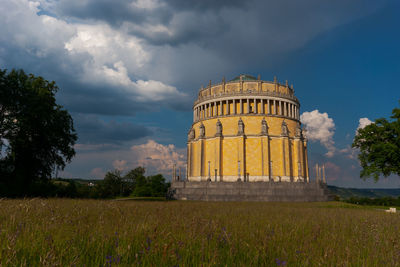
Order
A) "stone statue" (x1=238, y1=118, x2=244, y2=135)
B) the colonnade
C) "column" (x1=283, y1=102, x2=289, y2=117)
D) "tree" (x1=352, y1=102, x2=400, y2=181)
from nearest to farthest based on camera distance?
1. "tree" (x1=352, y1=102, x2=400, y2=181)
2. "stone statue" (x1=238, y1=118, x2=244, y2=135)
3. the colonnade
4. "column" (x1=283, y1=102, x2=289, y2=117)

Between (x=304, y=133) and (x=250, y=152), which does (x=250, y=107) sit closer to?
(x=250, y=152)

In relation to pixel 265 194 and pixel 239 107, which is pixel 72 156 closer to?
pixel 265 194

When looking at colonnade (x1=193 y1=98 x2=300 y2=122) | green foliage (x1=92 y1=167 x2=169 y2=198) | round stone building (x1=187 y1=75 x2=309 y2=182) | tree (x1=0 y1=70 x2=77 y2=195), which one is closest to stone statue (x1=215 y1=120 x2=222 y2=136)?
round stone building (x1=187 y1=75 x2=309 y2=182)

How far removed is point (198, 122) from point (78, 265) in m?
53.9

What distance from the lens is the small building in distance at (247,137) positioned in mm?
46469

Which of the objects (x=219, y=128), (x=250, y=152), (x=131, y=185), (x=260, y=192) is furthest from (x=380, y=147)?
(x=131, y=185)

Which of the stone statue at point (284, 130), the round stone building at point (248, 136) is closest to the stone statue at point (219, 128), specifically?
the round stone building at point (248, 136)

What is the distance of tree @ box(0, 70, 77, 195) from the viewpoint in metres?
25.5

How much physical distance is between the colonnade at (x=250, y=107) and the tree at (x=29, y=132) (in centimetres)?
2969

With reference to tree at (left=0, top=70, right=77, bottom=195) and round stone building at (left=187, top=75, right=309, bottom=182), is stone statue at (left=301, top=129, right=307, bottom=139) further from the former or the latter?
tree at (left=0, top=70, right=77, bottom=195)

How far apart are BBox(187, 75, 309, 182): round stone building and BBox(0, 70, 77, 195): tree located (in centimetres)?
2467

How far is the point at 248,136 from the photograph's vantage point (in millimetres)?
48219

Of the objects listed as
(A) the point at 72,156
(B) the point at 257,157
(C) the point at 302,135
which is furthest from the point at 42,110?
(C) the point at 302,135

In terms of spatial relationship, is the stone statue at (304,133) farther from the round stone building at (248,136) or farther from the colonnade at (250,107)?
the colonnade at (250,107)
